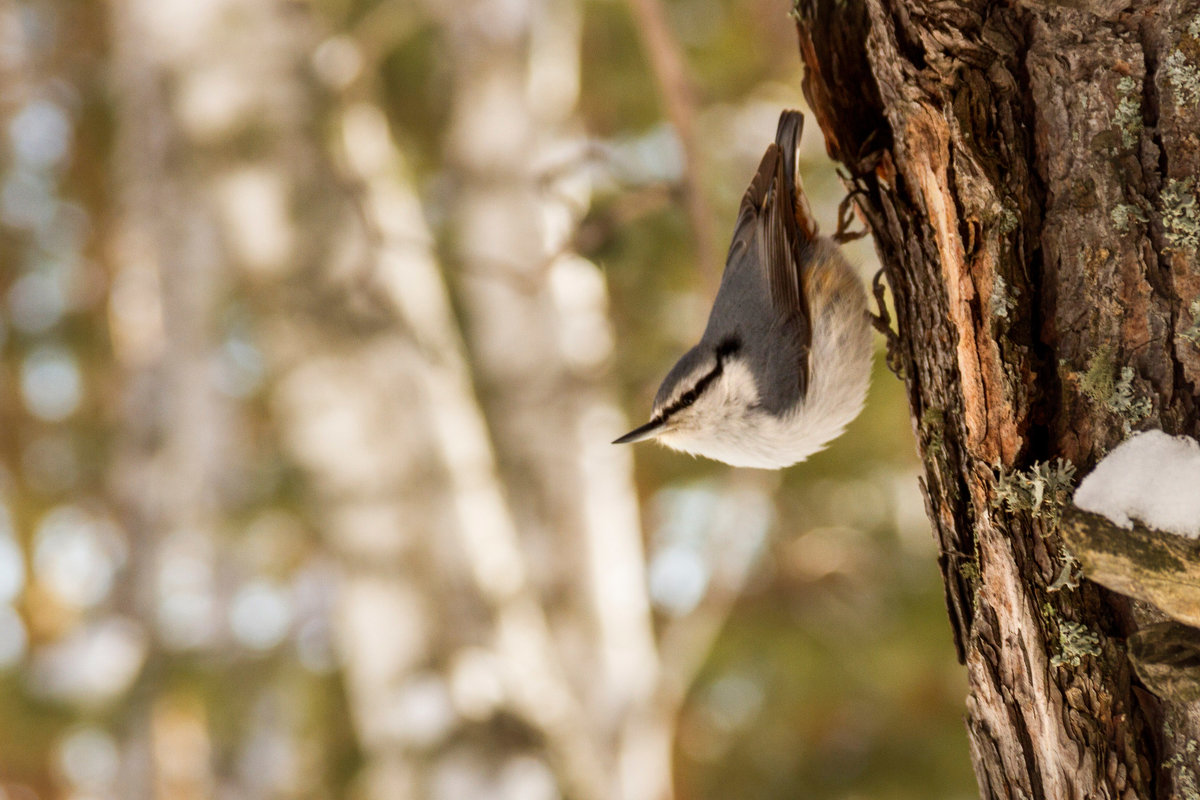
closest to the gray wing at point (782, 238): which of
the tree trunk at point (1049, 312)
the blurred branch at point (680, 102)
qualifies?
the blurred branch at point (680, 102)

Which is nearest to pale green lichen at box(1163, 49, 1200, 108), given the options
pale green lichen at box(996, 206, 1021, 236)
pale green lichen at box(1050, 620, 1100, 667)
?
pale green lichen at box(996, 206, 1021, 236)

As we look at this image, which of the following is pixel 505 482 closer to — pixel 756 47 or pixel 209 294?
pixel 209 294

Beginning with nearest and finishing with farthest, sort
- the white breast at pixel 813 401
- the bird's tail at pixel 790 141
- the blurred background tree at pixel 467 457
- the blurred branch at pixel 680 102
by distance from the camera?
the white breast at pixel 813 401, the bird's tail at pixel 790 141, the blurred branch at pixel 680 102, the blurred background tree at pixel 467 457

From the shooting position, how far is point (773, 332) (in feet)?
6.05

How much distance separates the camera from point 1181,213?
3.11 feet

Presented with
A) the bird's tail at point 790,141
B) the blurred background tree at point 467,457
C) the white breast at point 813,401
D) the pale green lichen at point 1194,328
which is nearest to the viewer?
the pale green lichen at point 1194,328

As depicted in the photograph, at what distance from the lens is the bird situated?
1.79 metres

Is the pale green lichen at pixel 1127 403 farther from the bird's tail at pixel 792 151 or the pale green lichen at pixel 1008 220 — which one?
the bird's tail at pixel 792 151

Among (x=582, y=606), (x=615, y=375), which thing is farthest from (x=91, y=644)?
(x=615, y=375)

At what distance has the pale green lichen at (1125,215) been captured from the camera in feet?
3.18

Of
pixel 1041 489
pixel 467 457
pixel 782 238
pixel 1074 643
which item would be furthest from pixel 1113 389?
pixel 467 457

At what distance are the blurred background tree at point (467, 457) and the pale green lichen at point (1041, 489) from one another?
1187 mm

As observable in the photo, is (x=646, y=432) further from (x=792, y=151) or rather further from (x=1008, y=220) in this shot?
(x=1008, y=220)

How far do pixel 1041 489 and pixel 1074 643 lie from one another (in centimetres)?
16
